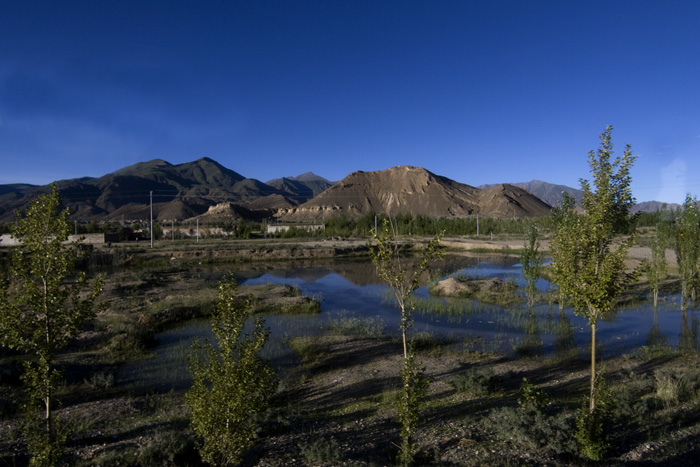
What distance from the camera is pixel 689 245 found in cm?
1881

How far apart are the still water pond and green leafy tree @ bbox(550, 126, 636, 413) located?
7.13 meters

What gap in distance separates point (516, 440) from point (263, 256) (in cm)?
4722

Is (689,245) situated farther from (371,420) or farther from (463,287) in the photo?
(371,420)

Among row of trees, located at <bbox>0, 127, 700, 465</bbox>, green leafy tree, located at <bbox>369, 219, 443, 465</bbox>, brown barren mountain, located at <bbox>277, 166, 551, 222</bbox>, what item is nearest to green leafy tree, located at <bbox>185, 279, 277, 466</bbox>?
row of trees, located at <bbox>0, 127, 700, 465</bbox>

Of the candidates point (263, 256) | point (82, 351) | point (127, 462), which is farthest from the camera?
point (263, 256)

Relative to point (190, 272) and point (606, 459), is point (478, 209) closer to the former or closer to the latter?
point (190, 272)

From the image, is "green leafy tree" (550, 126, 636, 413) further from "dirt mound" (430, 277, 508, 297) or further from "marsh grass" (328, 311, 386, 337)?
"dirt mound" (430, 277, 508, 297)

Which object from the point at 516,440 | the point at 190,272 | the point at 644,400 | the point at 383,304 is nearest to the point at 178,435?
the point at 516,440

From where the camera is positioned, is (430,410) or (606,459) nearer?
(606,459)

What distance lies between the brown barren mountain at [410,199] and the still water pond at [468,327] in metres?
123

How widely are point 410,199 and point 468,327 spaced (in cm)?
14990

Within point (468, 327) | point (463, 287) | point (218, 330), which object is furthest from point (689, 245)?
point (218, 330)

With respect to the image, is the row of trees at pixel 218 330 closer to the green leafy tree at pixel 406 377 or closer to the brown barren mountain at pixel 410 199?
the green leafy tree at pixel 406 377

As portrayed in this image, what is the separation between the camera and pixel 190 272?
39500 mm
